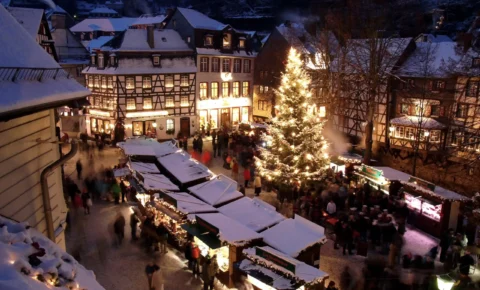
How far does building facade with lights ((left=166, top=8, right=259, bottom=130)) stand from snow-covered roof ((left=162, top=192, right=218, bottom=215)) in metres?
21.7

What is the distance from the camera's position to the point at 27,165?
602 centimetres

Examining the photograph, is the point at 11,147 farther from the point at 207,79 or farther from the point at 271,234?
the point at 207,79

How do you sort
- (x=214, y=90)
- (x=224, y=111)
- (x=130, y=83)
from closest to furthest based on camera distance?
1. (x=130, y=83)
2. (x=214, y=90)
3. (x=224, y=111)

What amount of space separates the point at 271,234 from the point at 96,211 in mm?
9003

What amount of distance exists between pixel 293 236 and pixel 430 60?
21.0 m

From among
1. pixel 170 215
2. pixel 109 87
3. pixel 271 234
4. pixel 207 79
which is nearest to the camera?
pixel 271 234

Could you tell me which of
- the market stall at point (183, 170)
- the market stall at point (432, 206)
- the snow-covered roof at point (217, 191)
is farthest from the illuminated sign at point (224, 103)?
the market stall at point (432, 206)

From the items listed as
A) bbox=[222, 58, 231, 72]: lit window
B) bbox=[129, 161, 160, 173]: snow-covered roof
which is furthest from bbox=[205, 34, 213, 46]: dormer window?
bbox=[129, 161, 160, 173]: snow-covered roof

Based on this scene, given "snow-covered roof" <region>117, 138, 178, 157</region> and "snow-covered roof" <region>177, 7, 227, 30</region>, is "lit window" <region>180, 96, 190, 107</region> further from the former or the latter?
"snow-covered roof" <region>117, 138, 178, 157</region>

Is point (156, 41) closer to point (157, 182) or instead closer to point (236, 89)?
point (236, 89)

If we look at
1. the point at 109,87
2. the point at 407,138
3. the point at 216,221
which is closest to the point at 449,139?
the point at 407,138

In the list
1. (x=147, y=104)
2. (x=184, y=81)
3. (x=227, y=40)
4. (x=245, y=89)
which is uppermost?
(x=227, y=40)

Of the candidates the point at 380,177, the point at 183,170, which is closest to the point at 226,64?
the point at 183,170

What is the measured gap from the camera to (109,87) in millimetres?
33125
